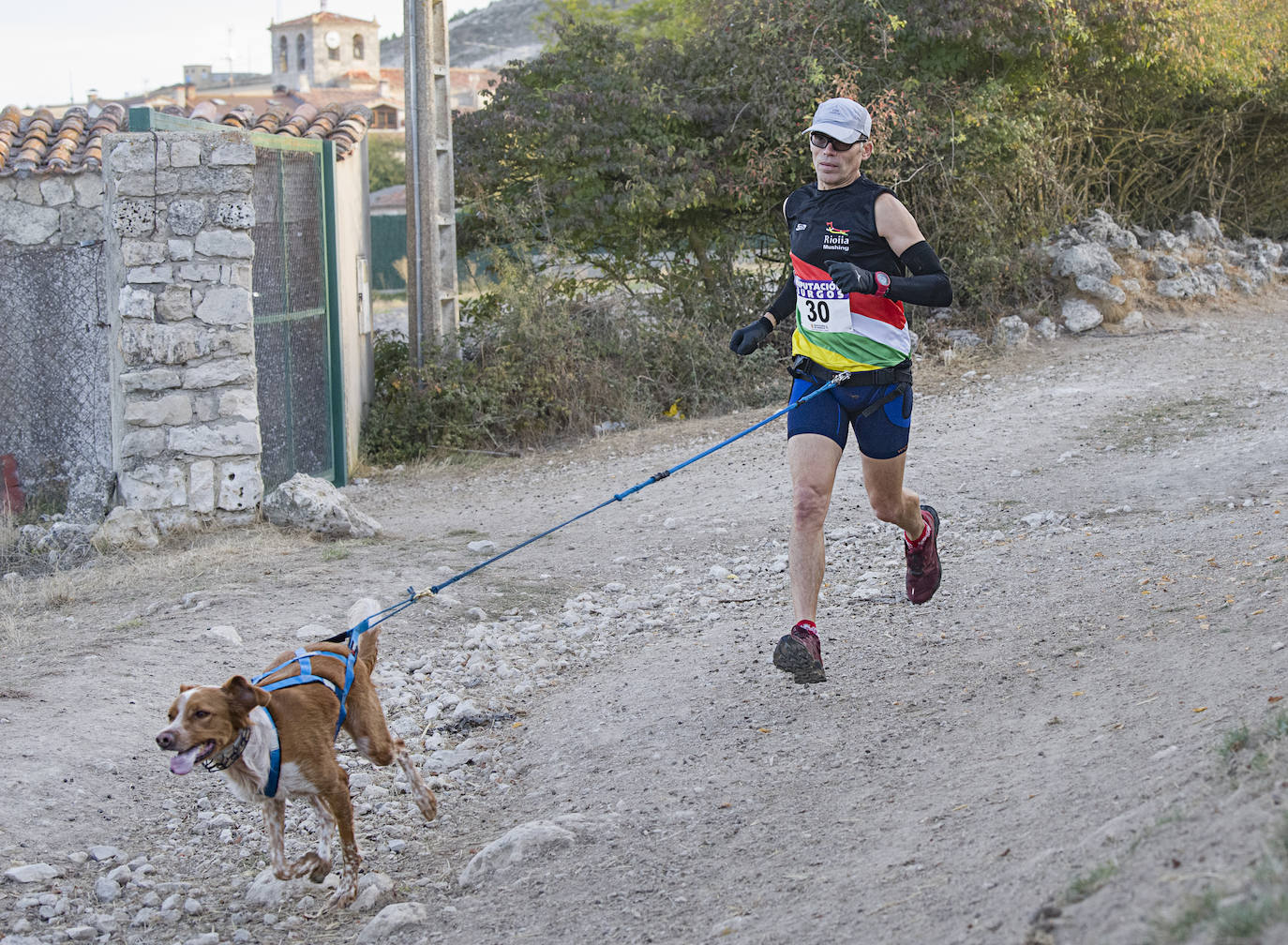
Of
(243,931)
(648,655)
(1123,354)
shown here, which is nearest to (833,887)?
(243,931)

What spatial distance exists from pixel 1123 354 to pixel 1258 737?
9457mm

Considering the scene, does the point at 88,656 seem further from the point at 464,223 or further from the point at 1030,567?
the point at 464,223

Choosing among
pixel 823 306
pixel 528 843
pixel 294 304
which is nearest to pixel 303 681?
pixel 528 843

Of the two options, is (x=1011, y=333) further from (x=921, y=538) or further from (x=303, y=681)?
(x=303, y=681)

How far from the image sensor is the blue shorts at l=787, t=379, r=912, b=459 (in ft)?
15.5

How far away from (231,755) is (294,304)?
253 inches

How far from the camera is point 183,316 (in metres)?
8.12

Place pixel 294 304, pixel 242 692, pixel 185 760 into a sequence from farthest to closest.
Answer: pixel 294 304
pixel 242 692
pixel 185 760

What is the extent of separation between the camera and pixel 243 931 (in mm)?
3680

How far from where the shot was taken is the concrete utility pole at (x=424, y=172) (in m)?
11.7

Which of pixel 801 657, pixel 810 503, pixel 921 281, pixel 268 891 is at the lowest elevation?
pixel 268 891

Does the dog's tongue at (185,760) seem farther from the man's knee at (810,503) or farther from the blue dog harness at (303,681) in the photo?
the man's knee at (810,503)

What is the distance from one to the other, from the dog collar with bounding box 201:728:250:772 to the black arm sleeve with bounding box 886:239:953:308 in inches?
106

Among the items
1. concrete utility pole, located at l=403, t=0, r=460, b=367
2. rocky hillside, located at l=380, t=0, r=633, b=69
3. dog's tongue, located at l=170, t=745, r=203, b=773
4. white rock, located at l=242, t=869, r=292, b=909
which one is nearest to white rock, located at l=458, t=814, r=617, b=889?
white rock, located at l=242, t=869, r=292, b=909
